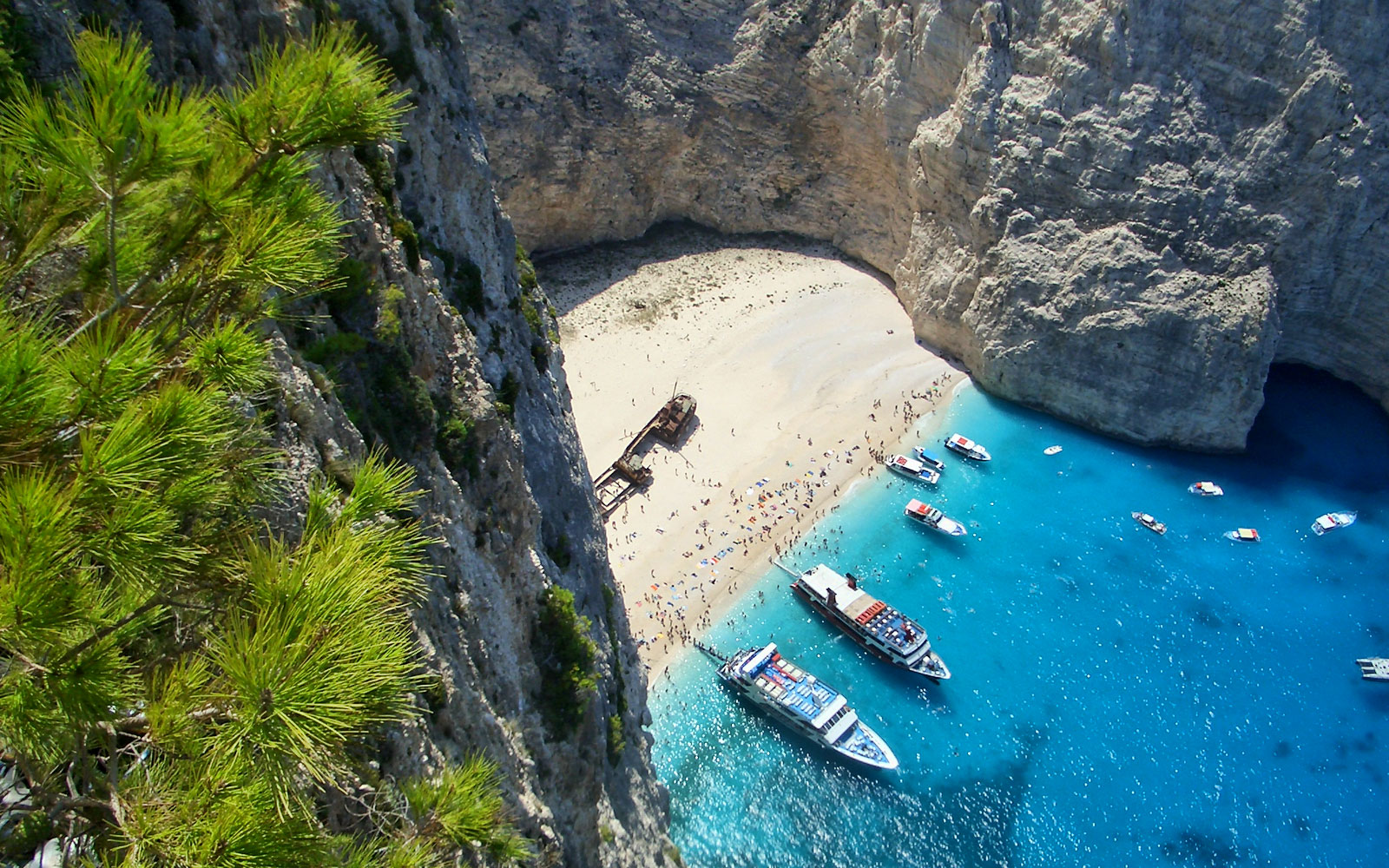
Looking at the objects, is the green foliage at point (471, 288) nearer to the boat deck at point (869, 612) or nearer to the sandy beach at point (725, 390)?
the sandy beach at point (725, 390)

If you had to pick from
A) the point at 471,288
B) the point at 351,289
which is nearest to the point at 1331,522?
the point at 471,288

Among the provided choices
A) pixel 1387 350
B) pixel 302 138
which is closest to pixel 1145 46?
pixel 1387 350

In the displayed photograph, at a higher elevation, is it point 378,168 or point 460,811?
point 378,168

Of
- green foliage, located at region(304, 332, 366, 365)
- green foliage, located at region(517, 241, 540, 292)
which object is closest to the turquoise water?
green foliage, located at region(517, 241, 540, 292)

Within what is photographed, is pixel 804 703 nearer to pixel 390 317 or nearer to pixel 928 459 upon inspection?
pixel 928 459

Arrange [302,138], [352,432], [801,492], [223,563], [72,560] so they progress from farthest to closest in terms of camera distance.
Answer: [801,492] < [352,432] < [302,138] < [223,563] < [72,560]

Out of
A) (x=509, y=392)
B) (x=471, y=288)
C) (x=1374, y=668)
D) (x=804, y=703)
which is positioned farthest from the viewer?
(x=1374, y=668)

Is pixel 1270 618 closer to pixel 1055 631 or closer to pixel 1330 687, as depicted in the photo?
pixel 1330 687

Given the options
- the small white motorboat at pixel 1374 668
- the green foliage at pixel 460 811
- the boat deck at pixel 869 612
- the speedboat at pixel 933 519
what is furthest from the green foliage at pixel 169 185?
the small white motorboat at pixel 1374 668
